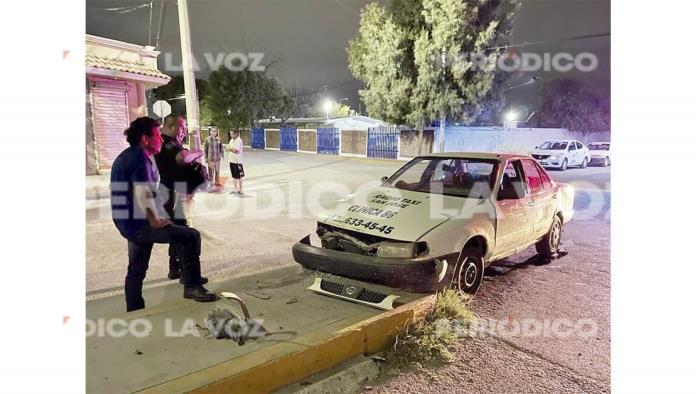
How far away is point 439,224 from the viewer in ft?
13.2

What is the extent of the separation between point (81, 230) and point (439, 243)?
2757 mm

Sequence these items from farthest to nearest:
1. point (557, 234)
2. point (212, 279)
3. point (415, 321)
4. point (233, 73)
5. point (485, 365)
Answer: point (233, 73) < point (557, 234) < point (212, 279) < point (415, 321) < point (485, 365)

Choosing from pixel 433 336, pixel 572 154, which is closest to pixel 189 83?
pixel 433 336

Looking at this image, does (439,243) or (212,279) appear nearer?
(439,243)

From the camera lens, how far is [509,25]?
19.4 m

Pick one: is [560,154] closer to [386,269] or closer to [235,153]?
[235,153]

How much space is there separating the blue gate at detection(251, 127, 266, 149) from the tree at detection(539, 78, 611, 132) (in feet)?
64.9

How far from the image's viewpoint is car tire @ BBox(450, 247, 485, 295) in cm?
414

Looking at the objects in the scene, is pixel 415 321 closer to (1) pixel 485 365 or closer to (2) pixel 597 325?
(1) pixel 485 365

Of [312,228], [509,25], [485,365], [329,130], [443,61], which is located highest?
[509,25]

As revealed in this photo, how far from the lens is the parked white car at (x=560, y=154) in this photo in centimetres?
1758

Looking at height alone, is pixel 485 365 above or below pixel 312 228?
below

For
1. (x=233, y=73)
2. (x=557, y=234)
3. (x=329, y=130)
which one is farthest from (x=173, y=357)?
(x=233, y=73)

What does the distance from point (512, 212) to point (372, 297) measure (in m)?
1.79
